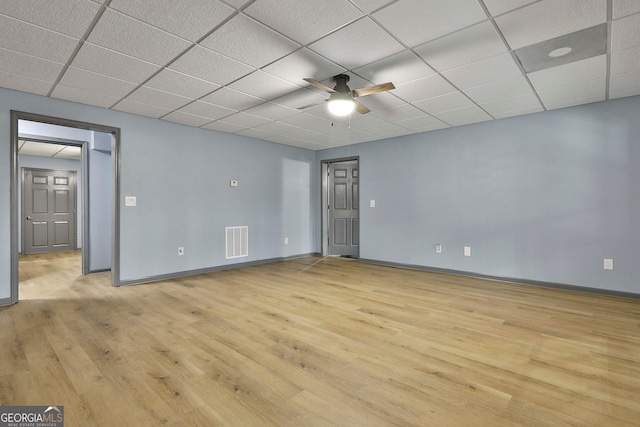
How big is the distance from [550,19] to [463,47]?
1.96 feet

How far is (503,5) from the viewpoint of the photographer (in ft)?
6.78

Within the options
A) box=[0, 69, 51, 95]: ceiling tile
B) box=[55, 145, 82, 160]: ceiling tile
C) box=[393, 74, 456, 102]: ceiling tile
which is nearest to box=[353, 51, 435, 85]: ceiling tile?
box=[393, 74, 456, 102]: ceiling tile

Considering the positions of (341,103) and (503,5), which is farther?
(341,103)

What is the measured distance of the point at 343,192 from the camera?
7145mm

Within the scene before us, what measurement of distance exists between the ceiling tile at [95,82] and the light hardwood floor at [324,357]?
250cm

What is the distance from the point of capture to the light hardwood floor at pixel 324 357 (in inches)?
64.0

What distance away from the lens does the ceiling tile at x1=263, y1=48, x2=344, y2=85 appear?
273cm

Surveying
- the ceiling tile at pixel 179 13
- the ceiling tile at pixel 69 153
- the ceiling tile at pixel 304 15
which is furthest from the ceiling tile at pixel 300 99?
the ceiling tile at pixel 69 153

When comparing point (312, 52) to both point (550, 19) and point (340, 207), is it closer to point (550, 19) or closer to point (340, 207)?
point (550, 19)

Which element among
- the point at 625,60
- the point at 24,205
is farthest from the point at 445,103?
the point at 24,205

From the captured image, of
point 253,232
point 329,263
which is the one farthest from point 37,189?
point 329,263

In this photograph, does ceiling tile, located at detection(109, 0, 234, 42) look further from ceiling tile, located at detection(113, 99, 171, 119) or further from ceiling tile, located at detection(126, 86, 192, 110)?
ceiling tile, located at detection(113, 99, 171, 119)

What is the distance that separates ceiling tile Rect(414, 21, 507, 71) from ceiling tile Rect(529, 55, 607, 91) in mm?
846

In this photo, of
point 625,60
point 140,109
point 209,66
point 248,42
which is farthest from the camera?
point 140,109
